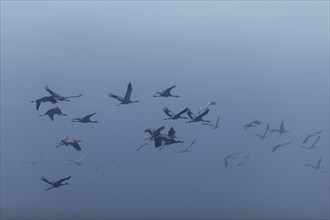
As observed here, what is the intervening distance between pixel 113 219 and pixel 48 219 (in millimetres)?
7366

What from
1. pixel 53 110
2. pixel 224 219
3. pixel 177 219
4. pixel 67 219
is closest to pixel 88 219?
pixel 67 219

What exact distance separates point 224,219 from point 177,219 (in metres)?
3.97

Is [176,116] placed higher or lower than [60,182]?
higher

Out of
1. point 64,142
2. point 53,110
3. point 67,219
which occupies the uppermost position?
point 53,110

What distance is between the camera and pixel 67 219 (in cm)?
3731

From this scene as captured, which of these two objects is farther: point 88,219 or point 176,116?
point 88,219

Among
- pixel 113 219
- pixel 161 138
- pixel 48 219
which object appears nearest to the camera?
pixel 161 138

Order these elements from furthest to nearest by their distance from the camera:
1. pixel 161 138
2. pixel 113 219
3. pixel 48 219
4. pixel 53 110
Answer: pixel 113 219
pixel 48 219
pixel 53 110
pixel 161 138

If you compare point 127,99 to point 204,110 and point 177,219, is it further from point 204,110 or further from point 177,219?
point 177,219

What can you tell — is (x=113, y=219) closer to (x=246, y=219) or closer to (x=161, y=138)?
(x=246, y=219)

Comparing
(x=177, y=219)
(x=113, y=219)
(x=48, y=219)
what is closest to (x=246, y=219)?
(x=177, y=219)

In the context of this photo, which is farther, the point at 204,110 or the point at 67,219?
the point at 67,219

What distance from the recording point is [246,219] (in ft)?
115

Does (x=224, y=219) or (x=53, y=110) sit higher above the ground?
(x=53, y=110)
